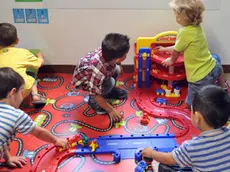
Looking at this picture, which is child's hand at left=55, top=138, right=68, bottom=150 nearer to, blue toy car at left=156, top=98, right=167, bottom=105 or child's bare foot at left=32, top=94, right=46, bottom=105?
child's bare foot at left=32, top=94, right=46, bottom=105

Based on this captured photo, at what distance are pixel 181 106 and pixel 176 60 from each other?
0.25 m

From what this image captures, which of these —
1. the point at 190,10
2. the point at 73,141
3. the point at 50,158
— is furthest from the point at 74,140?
the point at 190,10

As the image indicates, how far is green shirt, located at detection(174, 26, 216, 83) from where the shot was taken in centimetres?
156

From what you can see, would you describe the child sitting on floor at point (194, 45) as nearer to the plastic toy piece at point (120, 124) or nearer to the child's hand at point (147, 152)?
the plastic toy piece at point (120, 124)

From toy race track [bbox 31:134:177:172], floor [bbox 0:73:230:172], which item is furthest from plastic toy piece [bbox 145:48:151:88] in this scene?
toy race track [bbox 31:134:177:172]

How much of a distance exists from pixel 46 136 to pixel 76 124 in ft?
1.07

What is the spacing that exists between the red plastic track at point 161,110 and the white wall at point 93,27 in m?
0.37

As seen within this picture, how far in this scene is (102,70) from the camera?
1529 mm

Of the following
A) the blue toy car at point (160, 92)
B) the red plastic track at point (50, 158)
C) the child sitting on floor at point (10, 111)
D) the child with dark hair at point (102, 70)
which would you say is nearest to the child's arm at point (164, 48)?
the blue toy car at point (160, 92)

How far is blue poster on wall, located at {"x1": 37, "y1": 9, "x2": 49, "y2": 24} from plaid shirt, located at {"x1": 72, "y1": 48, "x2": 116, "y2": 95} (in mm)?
504

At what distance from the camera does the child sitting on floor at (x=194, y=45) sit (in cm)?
154

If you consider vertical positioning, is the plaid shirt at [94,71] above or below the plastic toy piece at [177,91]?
above

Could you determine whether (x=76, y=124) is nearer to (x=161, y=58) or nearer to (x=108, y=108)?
(x=108, y=108)

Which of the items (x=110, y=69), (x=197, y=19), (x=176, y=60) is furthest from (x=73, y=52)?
(x=197, y=19)
